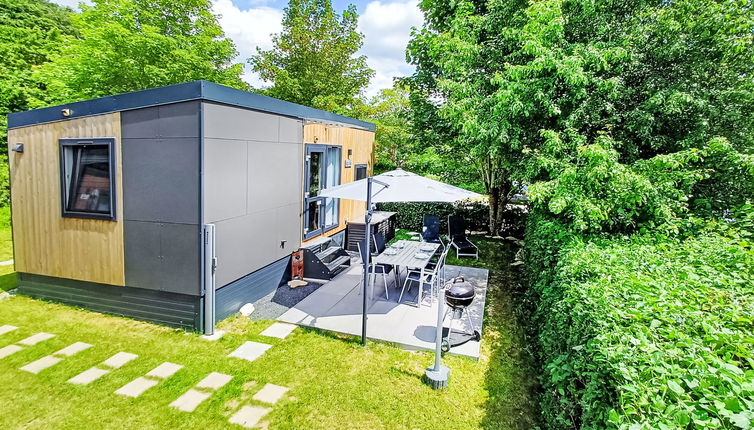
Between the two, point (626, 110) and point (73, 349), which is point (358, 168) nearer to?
point (626, 110)

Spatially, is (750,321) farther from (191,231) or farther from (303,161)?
(303,161)

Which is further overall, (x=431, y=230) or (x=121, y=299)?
(x=431, y=230)

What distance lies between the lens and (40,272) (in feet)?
20.8

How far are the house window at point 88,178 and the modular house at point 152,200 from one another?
0.05ft

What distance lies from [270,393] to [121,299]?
3.27 meters

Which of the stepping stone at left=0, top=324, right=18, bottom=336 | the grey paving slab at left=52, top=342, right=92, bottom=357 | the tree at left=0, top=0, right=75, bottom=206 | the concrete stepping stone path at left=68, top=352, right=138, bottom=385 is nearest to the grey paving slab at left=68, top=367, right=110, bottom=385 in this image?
the concrete stepping stone path at left=68, top=352, right=138, bottom=385

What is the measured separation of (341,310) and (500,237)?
7.21 meters

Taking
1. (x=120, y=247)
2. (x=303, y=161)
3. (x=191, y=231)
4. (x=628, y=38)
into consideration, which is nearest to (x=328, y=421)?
(x=191, y=231)

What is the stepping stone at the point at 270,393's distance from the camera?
13.2 ft

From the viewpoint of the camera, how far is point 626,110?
681 cm

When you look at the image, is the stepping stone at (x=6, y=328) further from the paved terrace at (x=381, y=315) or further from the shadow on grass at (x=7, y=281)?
the paved terrace at (x=381, y=315)

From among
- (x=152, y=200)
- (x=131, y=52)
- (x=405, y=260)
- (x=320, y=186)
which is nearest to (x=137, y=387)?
(x=152, y=200)

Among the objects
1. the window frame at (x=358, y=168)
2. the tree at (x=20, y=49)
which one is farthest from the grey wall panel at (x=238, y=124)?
the tree at (x=20, y=49)

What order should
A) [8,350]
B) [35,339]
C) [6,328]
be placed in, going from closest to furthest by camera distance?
[8,350] → [35,339] → [6,328]
